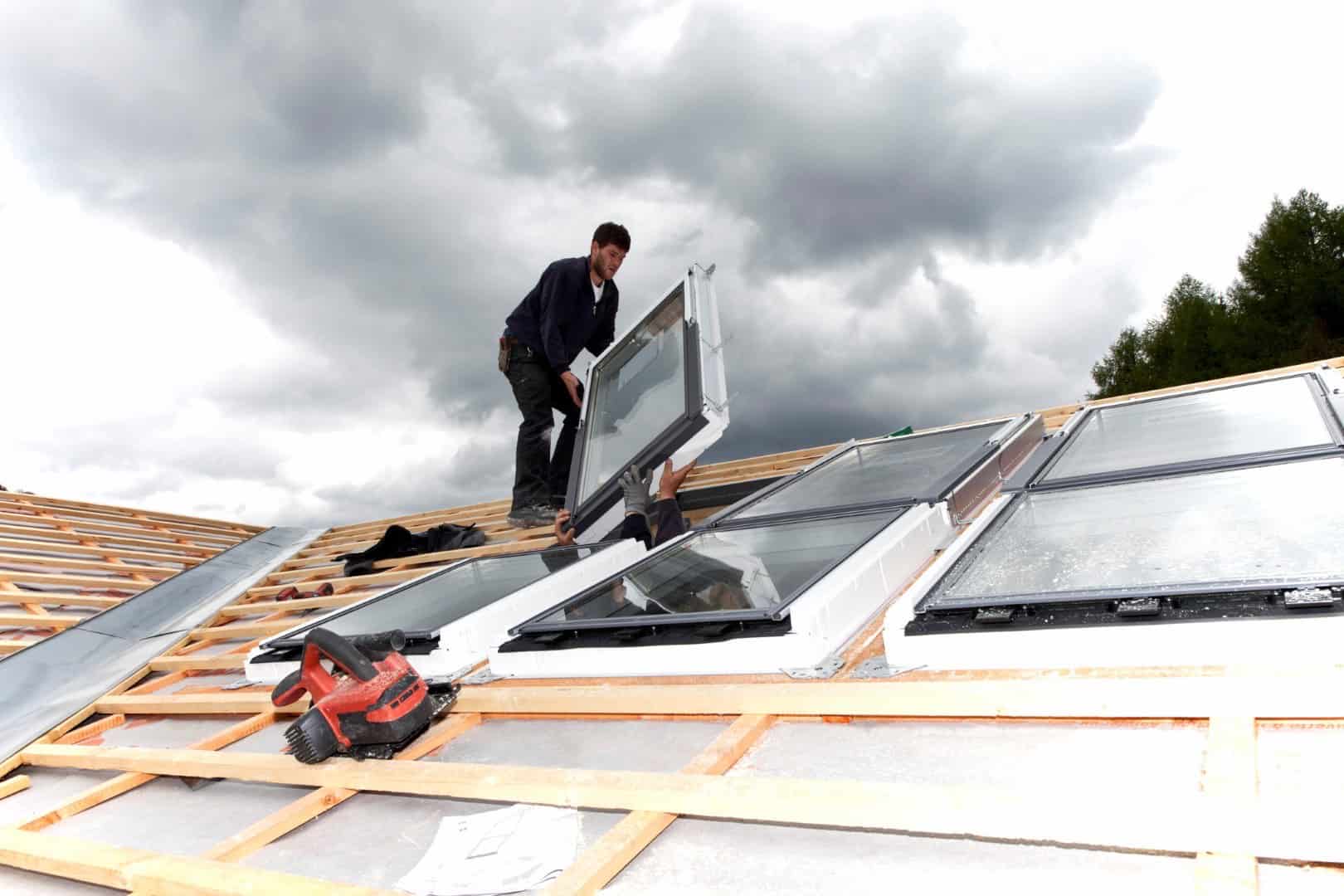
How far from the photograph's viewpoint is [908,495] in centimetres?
324

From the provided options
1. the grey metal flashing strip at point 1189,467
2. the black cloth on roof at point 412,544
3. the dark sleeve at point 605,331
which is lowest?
the black cloth on roof at point 412,544

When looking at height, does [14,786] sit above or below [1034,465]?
below

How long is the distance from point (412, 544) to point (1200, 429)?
16.7 ft

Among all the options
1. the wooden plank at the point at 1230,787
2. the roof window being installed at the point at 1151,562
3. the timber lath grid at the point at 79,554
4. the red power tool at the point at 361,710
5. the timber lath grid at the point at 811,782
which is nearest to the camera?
the wooden plank at the point at 1230,787

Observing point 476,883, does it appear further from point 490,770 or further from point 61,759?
point 61,759

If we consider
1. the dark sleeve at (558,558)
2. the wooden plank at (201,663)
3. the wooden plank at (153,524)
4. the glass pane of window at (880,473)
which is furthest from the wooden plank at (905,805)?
the wooden plank at (153,524)

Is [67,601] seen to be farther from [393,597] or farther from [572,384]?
[572,384]

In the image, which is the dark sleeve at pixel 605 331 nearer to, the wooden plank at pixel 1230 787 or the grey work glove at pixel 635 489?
the grey work glove at pixel 635 489

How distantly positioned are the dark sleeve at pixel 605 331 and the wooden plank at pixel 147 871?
14.0ft

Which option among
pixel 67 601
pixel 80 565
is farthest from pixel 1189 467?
pixel 80 565

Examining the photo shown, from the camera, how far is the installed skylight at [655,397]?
13.5 feet

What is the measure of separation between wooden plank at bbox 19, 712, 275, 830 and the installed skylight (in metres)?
2.02

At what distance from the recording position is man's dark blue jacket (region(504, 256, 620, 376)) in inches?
216

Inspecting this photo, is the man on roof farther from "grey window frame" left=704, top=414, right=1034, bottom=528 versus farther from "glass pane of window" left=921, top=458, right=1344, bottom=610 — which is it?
"glass pane of window" left=921, top=458, right=1344, bottom=610
